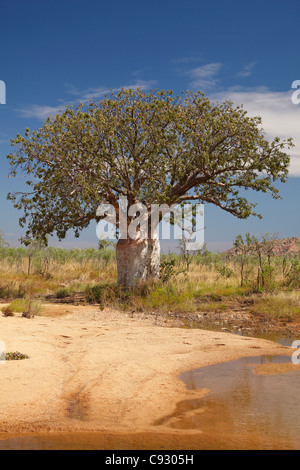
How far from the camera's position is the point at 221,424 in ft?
18.0

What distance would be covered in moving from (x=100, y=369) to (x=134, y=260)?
10.7m

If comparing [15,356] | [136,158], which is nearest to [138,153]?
[136,158]

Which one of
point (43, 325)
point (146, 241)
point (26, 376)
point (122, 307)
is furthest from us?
point (146, 241)

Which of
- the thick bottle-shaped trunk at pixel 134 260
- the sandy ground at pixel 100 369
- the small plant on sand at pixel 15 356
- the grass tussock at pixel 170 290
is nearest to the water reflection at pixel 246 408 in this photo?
the sandy ground at pixel 100 369

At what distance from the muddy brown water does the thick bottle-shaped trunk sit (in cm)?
1080

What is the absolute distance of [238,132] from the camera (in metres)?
17.3

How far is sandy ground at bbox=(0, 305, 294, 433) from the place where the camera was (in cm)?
565

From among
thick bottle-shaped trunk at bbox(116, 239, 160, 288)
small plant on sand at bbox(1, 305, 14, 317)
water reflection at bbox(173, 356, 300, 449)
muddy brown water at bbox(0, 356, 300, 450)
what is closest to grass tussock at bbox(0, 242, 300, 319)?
small plant on sand at bbox(1, 305, 14, 317)

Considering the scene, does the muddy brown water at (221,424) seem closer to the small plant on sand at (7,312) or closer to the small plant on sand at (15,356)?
the small plant on sand at (15,356)

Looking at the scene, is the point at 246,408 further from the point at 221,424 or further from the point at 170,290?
the point at 170,290
